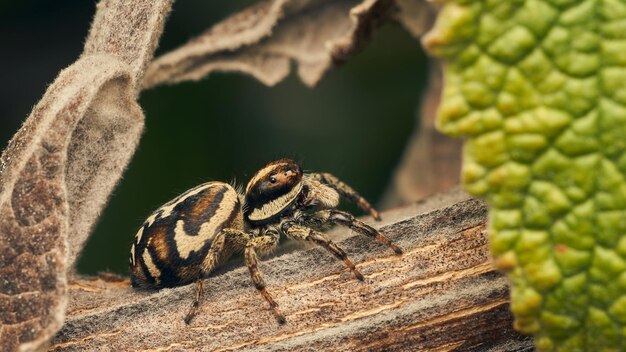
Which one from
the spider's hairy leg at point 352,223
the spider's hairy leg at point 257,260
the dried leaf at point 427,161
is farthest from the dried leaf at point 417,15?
the spider's hairy leg at point 257,260

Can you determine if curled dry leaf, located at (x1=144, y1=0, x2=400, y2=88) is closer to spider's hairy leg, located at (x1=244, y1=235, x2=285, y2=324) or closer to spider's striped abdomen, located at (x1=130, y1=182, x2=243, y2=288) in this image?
spider's striped abdomen, located at (x1=130, y1=182, x2=243, y2=288)

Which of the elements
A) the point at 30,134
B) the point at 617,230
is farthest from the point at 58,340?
the point at 617,230

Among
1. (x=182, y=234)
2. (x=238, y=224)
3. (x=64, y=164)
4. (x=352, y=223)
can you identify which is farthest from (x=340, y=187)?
(x=64, y=164)

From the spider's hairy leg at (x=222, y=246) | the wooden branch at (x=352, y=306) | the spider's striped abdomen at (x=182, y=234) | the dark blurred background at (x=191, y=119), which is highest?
the dark blurred background at (x=191, y=119)

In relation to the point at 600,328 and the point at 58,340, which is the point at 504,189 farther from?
the point at 58,340

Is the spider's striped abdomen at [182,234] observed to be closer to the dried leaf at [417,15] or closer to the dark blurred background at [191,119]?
the dark blurred background at [191,119]

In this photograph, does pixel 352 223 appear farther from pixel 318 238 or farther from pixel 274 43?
pixel 274 43
